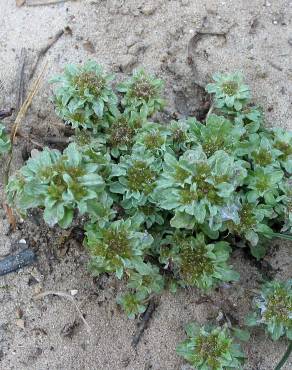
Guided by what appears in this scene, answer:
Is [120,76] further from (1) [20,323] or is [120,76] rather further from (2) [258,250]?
(1) [20,323]

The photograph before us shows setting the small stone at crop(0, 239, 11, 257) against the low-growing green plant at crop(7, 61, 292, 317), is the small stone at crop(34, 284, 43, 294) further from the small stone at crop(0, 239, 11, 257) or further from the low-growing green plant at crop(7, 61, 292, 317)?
the low-growing green plant at crop(7, 61, 292, 317)

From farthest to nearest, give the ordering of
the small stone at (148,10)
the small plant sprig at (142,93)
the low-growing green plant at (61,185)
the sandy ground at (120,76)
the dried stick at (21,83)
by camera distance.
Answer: the small stone at (148,10) < the dried stick at (21,83) < the small plant sprig at (142,93) < the sandy ground at (120,76) < the low-growing green plant at (61,185)

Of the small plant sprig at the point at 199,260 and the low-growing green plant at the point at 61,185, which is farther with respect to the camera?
the small plant sprig at the point at 199,260

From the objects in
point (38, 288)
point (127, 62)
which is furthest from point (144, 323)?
point (127, 62)

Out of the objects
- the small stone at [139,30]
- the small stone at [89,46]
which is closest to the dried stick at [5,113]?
the small stone at [89,46]

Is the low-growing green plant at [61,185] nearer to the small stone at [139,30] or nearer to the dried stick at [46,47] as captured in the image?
the dried stick at [46,47]

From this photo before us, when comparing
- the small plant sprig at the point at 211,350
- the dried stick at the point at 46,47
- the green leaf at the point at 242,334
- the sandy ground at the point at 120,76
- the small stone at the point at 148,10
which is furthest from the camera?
the small stone at the point at 148,10
